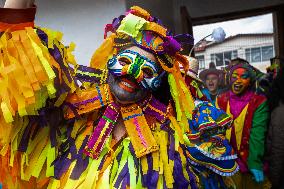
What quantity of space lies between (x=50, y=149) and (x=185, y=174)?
0.54m

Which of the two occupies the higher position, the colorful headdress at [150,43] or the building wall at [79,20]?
the building wall at [79,20]

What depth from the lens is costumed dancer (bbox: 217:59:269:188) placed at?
3.85m

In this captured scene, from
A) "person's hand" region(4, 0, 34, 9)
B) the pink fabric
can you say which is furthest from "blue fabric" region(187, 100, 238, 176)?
the pink fabric

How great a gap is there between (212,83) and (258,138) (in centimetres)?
210

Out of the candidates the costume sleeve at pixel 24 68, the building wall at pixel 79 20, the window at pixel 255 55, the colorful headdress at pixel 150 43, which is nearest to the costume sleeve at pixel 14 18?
the costume sleeve at pixel 24 68

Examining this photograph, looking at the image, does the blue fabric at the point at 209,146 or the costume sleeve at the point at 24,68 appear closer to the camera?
the costume sleeve at the point at 24,68

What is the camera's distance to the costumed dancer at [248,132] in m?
3.85

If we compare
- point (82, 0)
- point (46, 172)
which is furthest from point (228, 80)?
point (46, 172)

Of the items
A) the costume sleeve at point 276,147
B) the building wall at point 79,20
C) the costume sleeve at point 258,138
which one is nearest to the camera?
the building wall at point 79,20

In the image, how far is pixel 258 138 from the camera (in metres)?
3.82

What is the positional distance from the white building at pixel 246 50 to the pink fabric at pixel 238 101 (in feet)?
35.4

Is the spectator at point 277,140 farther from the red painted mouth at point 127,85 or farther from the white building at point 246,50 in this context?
the white building at point 246,50

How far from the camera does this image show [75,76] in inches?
71.8

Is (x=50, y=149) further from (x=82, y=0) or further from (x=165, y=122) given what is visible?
(x=82, y=0)
